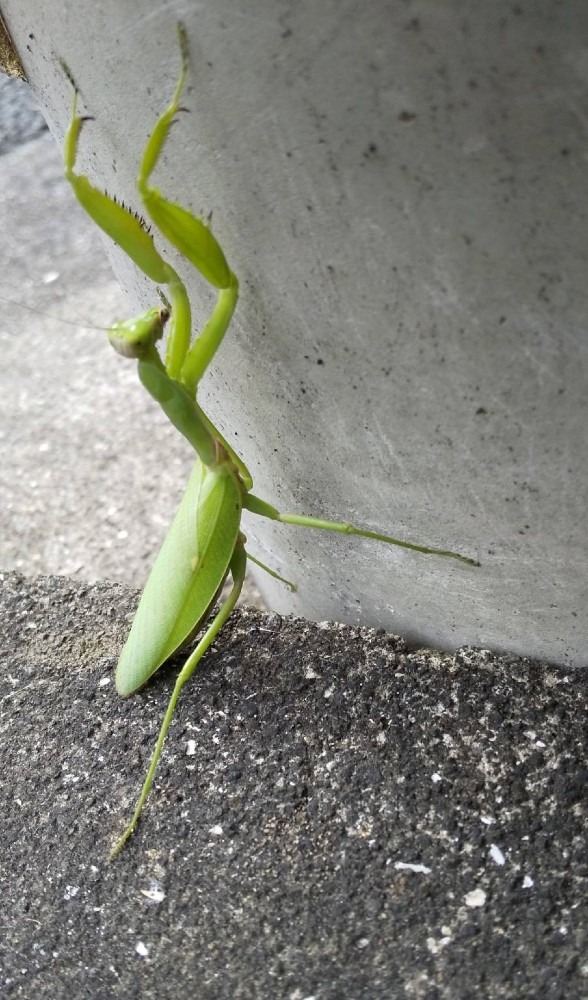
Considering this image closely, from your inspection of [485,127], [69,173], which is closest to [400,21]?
[485,127]

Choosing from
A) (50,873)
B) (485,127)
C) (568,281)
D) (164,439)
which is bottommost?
(164,439)

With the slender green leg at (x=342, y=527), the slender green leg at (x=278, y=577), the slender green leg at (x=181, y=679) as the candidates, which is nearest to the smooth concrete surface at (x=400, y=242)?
the slender green leg at (x=342, y=527)

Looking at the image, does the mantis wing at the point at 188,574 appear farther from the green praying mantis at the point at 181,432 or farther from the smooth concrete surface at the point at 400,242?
the smooth concrete surface at the point at 400,242

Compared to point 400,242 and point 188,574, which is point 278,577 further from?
point 400,242

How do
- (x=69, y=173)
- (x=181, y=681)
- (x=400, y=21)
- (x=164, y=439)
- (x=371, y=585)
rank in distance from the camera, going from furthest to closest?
(x=164, y=439), (x=371, y=585), (x=181, y=681), (x=69, y=173), (x=400, y=21)

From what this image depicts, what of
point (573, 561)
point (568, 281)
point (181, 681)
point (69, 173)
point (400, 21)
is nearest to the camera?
point (400, 21)

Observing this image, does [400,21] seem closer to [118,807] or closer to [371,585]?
[371,585]

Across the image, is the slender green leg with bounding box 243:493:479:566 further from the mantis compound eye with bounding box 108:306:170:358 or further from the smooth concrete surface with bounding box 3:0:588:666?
the mantis compound eye with bounding box 108:306:170:358
